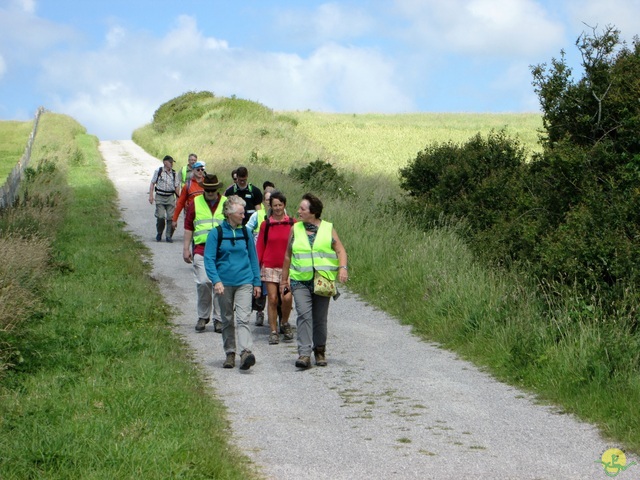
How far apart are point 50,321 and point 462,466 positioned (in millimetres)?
6866

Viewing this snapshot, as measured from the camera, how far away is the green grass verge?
6.93 metres

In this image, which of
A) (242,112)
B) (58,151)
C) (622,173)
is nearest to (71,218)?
(622,173)

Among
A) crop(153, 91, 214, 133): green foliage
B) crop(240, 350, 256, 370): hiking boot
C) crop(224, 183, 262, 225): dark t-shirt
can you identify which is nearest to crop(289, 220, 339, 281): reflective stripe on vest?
crop(240, 350, 256, 370): hiking boot

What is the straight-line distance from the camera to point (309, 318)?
11.0 metres

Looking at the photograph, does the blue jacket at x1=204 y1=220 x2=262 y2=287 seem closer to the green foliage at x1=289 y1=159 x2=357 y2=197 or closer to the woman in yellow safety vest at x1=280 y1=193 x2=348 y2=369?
the woman in yellow safety vest at x1=280 y1=193 x2=348 y2=369

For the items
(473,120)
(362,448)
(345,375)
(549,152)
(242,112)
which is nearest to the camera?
(362,448)

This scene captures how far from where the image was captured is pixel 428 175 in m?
23.5

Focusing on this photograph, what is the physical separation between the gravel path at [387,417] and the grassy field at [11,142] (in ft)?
97.3

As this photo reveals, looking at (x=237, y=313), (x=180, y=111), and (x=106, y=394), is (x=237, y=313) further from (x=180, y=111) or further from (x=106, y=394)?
(x=180, y=111)

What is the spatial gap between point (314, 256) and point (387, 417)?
2.68 m

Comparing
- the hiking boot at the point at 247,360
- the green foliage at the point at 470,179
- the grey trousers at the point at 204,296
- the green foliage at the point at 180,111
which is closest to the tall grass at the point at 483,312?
the green foliage at the point at 470,179

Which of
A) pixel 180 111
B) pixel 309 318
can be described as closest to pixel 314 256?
pixel 309 318

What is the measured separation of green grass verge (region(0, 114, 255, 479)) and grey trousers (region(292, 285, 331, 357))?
128cm

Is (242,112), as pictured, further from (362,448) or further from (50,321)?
(362,448)
